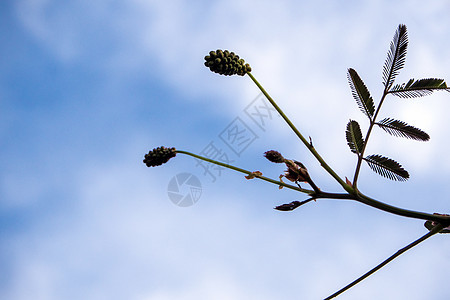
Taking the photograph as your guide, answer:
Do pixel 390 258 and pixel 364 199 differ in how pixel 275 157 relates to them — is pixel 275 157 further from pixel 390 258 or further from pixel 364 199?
pixel 390 258

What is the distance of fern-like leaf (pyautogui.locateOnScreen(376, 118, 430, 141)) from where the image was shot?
184cm

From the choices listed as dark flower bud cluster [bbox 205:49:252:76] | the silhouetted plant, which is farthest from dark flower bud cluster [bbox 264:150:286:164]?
dark flower bud cluster [bbox 205:49:252:76]

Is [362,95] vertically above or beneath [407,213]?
above

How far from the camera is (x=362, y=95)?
1875 mm

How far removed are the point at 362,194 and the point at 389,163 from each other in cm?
25

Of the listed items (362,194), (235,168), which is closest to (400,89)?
(362,194)

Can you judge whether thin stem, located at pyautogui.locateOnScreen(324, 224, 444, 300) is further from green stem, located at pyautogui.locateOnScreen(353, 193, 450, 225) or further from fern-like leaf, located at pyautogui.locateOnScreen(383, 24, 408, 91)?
fern-like leaf, located at pyautogui.locateOnScreen(383, 24, 408, 91)

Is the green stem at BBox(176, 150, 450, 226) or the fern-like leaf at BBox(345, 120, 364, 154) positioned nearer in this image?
the green stem at BBox(176, 150, 450, 226)

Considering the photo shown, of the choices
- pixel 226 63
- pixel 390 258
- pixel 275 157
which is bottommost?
pixel 390 258

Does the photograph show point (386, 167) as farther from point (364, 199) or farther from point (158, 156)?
point (158, 156)

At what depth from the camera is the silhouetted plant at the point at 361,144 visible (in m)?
1.73

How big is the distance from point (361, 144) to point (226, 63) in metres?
0.75

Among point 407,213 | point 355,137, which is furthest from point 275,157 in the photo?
point 407,213

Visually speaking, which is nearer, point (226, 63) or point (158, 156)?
point (226, 63)
